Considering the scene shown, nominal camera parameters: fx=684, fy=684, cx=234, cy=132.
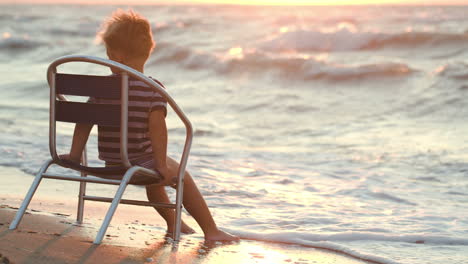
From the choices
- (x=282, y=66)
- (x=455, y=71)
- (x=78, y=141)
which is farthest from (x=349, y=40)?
(x=78, y=141)

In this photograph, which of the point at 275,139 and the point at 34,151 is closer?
the point at 34,151

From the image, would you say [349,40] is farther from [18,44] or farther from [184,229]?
[184,229]

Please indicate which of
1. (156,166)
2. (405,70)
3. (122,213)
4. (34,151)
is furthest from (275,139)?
(405,70)

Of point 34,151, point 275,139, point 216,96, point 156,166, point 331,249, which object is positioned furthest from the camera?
point 216,96

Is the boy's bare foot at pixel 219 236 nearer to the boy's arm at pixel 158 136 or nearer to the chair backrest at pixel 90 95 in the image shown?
the boy's arm at pixel 158 136

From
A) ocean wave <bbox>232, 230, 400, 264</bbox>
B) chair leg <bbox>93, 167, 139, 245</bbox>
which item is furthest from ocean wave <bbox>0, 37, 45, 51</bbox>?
chair leg <bbox>93, 167, 139, 245</bbox>

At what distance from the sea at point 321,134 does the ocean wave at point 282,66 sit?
49 millimetres

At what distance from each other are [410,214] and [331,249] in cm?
126

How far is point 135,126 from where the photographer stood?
3.28 meters

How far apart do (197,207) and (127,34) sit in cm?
104

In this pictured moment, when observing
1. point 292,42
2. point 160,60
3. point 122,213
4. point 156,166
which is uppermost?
point 292,42

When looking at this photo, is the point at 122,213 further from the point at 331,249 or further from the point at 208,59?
the point at 208,59

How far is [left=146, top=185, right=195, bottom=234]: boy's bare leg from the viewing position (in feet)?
12.6

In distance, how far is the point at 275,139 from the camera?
29.5ft
